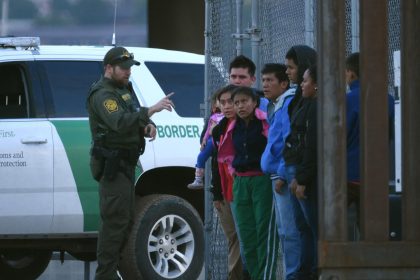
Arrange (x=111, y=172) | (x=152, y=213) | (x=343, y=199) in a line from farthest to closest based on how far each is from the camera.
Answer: (x=152, y=213)
(x=111, y=172)
(x=343, y=199)

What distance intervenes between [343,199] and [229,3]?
5.13 m

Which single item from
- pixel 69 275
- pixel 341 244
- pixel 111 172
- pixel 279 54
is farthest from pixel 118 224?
pixel 341 244

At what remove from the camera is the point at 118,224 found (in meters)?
9.71

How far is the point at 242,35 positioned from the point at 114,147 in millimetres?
1390

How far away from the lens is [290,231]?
8.40m

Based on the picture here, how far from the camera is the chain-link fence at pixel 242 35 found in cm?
979

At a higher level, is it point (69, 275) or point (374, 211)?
point (374, 211)

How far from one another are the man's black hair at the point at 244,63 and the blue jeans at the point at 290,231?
4.39 feet

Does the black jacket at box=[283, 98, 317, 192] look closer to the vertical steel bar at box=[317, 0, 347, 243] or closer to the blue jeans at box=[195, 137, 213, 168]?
the blue jeans at box=[195, 137, 213, 168]

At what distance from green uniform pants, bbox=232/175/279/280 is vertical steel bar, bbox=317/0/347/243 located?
3.53 m

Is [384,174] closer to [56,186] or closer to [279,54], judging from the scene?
[279,54]

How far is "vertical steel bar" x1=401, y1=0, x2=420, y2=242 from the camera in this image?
214 inches

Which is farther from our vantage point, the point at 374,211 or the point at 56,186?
the point at 56,186

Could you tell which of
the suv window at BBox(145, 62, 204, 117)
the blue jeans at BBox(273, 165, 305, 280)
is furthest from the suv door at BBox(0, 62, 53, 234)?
the blue jeans at BBox(273, 165, 305, 280)
